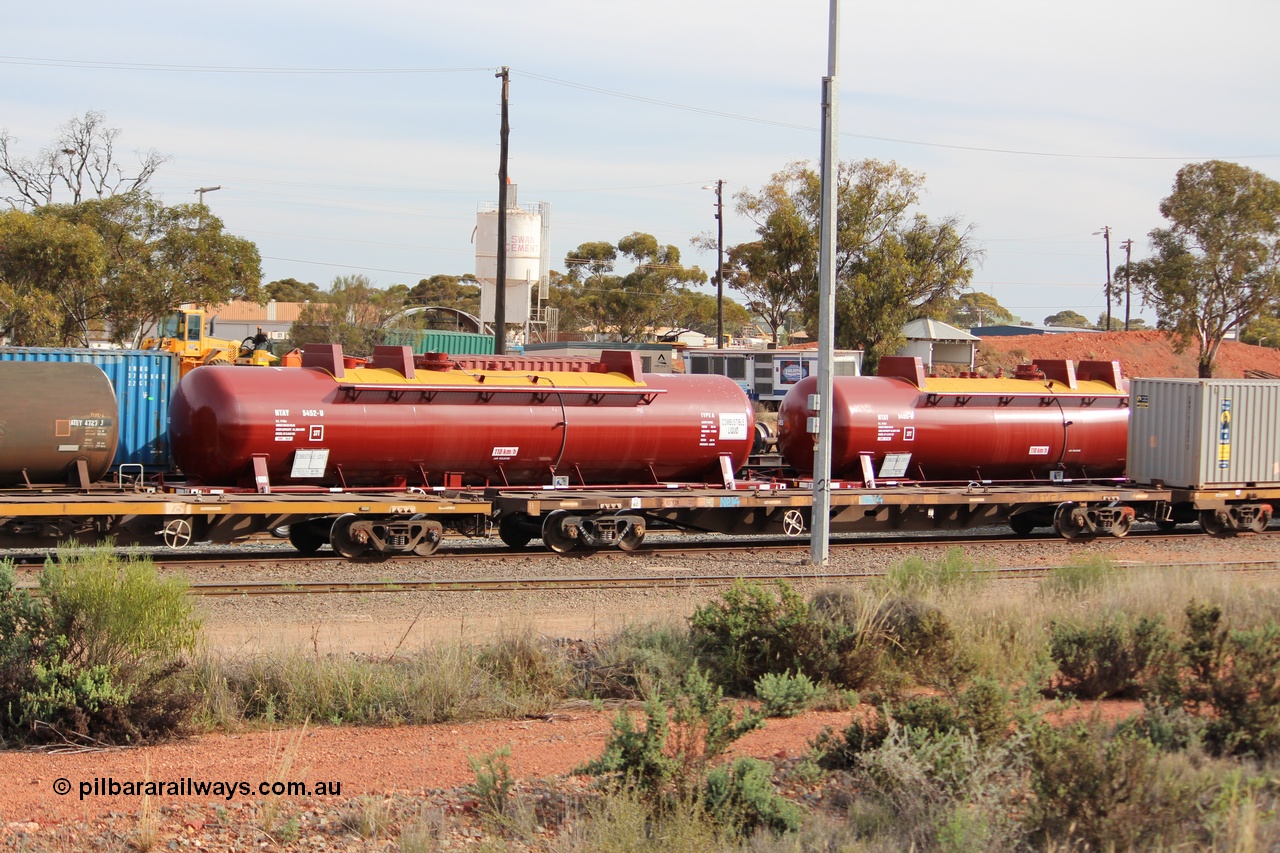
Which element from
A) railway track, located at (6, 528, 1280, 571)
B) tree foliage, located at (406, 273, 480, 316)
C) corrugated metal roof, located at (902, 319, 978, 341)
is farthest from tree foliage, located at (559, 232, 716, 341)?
railway track, located at (6, 528, 1280, 571)

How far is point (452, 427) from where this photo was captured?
18.2 meters

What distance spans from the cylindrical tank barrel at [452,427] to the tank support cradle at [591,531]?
100cm

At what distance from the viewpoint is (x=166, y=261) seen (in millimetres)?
41750

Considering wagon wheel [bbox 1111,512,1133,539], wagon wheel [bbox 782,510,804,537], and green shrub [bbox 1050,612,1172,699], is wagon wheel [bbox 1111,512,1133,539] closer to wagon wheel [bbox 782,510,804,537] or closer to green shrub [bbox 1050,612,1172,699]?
wagon wheel [bbox 782,510,804,537]

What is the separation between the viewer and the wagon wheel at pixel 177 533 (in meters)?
16.1

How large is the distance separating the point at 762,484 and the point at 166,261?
95.2 ft

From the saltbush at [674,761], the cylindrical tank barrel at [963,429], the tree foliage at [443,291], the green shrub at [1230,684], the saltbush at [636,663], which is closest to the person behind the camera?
the saltbush at [674,761]

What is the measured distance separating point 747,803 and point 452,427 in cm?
1241

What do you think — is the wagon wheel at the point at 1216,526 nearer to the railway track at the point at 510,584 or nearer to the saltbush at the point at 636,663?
the railway track at the point at 510,584

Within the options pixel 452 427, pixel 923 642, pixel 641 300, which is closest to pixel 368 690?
pixel 923 642

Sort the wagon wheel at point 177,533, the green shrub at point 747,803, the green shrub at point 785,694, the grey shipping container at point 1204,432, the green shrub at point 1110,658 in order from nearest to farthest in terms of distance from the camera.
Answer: the green shrub at point 747,803
the green shrub at point 785,694
the green shrub at point 1110,658
the wagon wheel at point 177,533
the grey shipping container at point 1204,432
